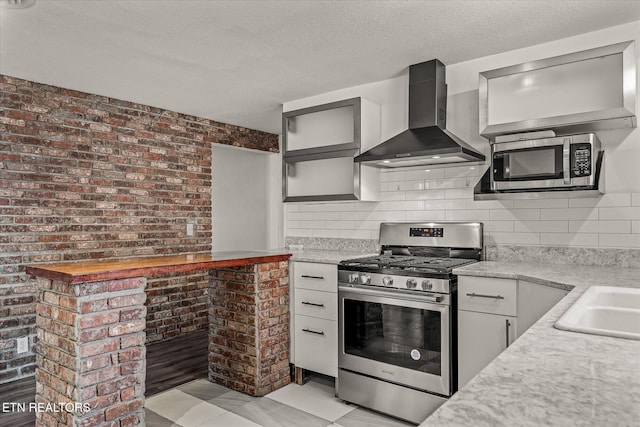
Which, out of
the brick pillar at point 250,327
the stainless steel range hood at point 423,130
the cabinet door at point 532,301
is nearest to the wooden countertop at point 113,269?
the brick pillar at point 250,327

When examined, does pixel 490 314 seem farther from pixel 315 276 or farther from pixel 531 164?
pixel 315 276

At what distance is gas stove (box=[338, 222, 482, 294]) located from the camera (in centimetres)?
265

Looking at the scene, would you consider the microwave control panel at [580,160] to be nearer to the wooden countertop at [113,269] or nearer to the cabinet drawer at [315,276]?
the cabinet drawer at [315,276]

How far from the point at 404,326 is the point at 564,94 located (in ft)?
5.66

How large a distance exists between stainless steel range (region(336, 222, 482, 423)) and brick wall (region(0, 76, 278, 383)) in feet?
7.62

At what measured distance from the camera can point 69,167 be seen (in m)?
3.79

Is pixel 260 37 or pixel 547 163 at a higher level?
pixel 260 37

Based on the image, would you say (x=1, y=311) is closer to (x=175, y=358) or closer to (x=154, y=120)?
(x=175, y=358)

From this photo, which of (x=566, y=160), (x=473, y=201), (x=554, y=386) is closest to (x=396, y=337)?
(x=473, y=201)

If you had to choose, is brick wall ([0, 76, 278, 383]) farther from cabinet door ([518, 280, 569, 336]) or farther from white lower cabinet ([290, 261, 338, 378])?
Answer: cabinet door ([518, 280, 569, 336])

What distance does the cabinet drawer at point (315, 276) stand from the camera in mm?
3164

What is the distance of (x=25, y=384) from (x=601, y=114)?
4.37 meters

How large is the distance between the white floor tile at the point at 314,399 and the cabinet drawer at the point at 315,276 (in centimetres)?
77

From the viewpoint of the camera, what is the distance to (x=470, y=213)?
3219 mm
